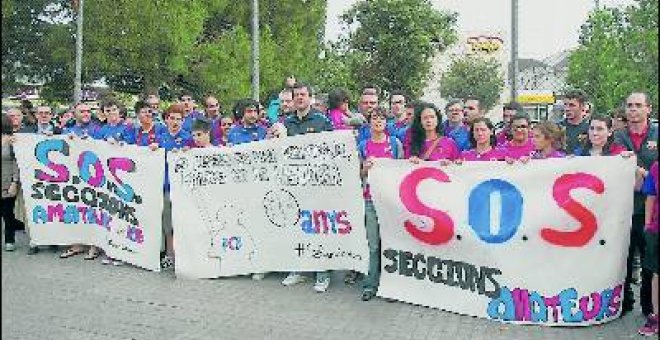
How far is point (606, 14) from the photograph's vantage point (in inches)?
1515

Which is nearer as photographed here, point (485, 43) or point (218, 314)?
point (218, 314)

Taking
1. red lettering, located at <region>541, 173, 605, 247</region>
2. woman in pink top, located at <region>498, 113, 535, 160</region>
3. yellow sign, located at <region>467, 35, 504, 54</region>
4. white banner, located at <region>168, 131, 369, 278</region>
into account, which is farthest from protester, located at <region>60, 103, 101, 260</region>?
yellow sign, located at <region>467, 35, 504, 54</region>

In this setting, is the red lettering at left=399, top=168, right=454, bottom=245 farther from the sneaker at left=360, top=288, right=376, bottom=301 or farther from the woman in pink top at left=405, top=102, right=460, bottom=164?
the sneaker at left=360, top=288, right=376, bottom=301

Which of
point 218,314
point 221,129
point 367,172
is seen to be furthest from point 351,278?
point 221,129

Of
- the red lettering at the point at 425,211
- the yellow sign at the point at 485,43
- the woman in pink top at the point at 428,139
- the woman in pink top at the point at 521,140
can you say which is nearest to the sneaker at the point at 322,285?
the red lettering at the point at 425,211

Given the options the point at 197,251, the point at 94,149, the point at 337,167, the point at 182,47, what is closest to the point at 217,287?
the point at 197,251

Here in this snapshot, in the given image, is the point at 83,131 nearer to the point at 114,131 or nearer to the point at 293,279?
the point at 114,131

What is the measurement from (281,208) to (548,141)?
102 inches

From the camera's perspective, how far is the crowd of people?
6.27 meters

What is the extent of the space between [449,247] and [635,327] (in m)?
1.54

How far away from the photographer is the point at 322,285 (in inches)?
295

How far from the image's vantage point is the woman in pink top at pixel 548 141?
21.6ft

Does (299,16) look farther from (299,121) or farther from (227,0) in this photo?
(299,121)

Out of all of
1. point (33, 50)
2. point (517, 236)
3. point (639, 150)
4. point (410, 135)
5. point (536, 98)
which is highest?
point (33, 50)
